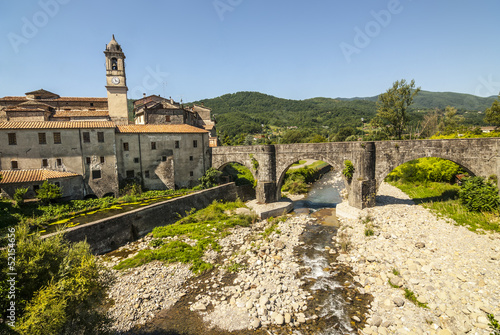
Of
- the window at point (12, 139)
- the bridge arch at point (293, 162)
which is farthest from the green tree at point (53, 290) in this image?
the window at point (12, 139)

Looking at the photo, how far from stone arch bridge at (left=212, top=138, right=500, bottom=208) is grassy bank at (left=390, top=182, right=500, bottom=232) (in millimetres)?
3470

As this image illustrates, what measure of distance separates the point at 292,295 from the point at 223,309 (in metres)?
3.50

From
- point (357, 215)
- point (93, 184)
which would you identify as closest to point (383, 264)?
point (357, 215)

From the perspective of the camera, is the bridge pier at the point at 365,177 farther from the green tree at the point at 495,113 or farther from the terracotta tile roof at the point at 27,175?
the green tree at the point at 495,113

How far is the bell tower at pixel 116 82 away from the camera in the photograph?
32853 millimetres

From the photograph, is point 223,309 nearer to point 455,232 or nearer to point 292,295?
point 292,295

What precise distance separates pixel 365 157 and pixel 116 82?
111 feet

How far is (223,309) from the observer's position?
1121cm

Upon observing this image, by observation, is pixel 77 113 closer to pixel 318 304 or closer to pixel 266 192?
pixel 266 192

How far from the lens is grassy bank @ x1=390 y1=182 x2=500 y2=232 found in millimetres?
15792

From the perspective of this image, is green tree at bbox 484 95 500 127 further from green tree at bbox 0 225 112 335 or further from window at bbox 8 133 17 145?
window at bbox 8 133 17 145

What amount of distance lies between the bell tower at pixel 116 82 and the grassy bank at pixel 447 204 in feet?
128

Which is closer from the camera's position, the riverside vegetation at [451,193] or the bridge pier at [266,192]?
the riverside vegetation at [451,193]

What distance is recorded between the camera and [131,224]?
62.9 feet
